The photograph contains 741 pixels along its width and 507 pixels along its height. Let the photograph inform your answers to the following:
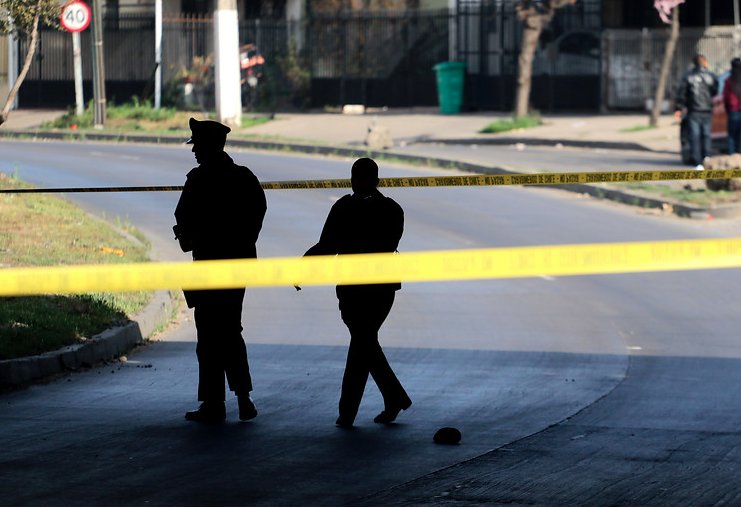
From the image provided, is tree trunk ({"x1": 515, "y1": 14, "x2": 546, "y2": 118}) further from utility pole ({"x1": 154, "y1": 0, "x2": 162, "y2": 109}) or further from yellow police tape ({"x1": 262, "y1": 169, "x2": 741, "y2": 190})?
yellow police tape ({"x1": 262, "y1": 169, "x2": 741, "y2": 190})

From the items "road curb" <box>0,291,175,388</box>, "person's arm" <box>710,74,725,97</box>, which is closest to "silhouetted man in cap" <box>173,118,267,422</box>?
"road curb" <box>0,291,175,388</box>

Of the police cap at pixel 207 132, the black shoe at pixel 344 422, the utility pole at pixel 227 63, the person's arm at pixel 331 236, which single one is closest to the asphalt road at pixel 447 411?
the black shoe at pixel 344 422

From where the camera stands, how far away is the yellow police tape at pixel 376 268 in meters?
5.89

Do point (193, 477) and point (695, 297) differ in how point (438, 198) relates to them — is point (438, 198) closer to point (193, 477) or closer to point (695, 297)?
point (695, 297)

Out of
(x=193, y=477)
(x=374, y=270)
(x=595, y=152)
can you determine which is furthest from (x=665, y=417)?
(x=595, y=152)

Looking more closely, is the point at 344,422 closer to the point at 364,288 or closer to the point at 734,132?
the point at 364,288

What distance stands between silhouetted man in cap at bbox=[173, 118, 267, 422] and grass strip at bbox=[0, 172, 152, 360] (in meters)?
1.99

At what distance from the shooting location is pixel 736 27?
122 ft

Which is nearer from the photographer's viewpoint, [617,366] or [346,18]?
[617,366]

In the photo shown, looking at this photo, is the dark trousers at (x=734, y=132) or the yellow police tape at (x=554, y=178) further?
the dark trousers at (x=734, y=132)

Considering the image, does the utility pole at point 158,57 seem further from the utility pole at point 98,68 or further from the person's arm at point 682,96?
the person's arm at point 682,96

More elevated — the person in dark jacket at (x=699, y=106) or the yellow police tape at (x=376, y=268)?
the yellow police tape at (x=376, y=268)

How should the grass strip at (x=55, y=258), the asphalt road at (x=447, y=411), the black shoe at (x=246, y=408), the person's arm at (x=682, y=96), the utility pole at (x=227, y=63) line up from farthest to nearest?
the utility pole at (x=227, y=63) → the person's arm at (x=682, y=96) → the grass strip at (x=55, y=258) → the black shoe at (x=246, y=408) → the asphalt road at (x=447, y=411)

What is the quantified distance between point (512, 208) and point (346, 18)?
21796 mm
